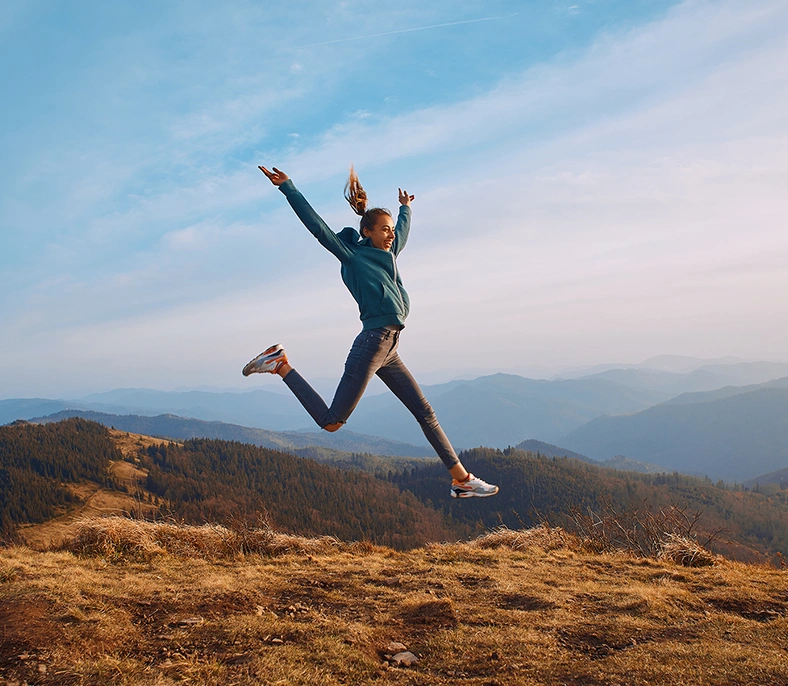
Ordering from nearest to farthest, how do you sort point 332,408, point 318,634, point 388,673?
point 388,673 < point 318,634 < point 332,408

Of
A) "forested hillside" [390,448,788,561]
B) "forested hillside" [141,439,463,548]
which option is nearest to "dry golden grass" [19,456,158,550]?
"forested hillside" [141,439,463,548]

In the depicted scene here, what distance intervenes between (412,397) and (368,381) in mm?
516

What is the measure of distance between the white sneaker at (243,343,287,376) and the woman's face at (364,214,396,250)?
4.83ft

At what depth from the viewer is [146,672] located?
3.39m

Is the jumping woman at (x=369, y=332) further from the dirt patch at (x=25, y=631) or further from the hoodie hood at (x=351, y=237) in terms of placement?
the dirt patch at (x=25, y=631)

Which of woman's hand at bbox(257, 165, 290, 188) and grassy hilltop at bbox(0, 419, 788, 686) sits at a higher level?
woman's hand at bbox(257, 165, 290, 188)

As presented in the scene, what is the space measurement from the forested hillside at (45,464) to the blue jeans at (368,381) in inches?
3577

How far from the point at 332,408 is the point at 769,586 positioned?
5105 mm

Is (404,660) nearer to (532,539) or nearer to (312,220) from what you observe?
(312,220)

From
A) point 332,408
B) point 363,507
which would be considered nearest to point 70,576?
point 332,408

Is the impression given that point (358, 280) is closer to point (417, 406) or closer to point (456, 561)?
point (417, 406)

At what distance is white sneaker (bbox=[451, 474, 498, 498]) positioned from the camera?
545 cm

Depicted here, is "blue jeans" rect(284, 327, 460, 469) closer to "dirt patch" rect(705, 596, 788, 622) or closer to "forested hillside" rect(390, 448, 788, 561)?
"dirt patch" rect(705, 596, 788, 622)

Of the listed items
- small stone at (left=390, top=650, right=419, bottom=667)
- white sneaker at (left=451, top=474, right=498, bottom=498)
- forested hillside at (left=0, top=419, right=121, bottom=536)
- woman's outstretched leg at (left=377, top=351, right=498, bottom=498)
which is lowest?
forested hillside at (left=0, top=419, right=121, bottom=536)
